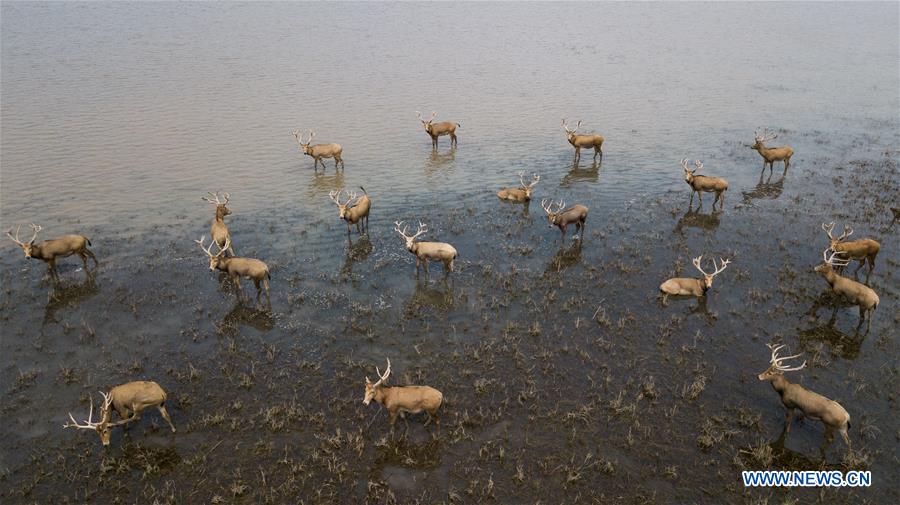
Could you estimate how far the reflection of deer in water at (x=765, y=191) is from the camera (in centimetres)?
2459

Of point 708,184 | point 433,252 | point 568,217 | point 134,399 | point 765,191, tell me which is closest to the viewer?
point 134,399

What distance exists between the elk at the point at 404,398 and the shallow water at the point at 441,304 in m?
0.63

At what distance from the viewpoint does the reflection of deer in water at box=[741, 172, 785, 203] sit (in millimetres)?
24594

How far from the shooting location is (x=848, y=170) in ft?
92.0

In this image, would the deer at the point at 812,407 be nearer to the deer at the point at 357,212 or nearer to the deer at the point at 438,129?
the deer at the point at 357,212

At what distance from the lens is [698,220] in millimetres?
22281

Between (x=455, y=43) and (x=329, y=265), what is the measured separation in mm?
57668

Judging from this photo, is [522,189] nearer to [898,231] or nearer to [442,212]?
[442,212]

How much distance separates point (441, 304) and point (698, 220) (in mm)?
11934

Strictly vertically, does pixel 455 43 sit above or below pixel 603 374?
above

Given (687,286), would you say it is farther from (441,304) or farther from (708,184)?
(708,184)

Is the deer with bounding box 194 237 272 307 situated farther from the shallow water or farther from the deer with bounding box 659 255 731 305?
the deer with bounding box 659 255 731 305

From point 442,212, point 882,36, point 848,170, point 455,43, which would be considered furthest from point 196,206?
point 882,36

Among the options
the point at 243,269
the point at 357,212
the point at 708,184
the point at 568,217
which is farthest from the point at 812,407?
the point at 357,212
